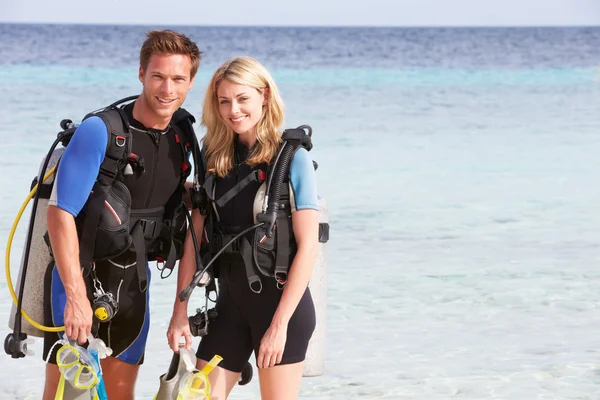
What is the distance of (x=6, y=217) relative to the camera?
859 centimetres

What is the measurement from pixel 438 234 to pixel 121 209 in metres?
5.66

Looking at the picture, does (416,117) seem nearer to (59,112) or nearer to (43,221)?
(59,112)

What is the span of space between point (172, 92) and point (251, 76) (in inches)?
10.2

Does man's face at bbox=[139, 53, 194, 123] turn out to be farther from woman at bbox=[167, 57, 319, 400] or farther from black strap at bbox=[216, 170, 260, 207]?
black strap at bbox=[216, 170, 260, 207]

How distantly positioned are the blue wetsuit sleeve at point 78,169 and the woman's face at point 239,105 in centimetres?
40

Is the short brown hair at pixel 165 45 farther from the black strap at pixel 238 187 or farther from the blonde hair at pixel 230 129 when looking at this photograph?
the black strap at pixel 238 187

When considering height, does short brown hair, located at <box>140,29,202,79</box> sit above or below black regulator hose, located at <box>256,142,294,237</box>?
above

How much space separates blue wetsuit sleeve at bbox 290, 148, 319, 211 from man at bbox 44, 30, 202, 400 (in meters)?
0.39

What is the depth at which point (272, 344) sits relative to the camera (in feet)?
9.95

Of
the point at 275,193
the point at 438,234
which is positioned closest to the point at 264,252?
the point at 275,193

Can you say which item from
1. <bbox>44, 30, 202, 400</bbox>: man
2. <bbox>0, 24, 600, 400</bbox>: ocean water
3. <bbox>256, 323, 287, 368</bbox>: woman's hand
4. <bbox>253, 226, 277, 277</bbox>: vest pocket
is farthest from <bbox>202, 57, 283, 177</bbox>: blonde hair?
<bbox>0, 24, 600, 400</bbox>: ocean water

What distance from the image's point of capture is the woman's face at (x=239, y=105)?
3059 millimetres

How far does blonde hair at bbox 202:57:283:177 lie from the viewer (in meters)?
3.08

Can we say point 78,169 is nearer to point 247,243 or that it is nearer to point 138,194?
point 138,194
